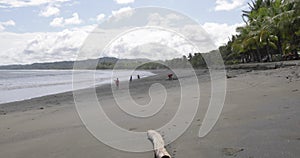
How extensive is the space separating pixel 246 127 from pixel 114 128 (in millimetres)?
3192

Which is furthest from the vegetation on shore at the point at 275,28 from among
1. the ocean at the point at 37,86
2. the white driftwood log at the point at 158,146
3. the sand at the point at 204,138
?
the white driftwood log at the point at 158,146

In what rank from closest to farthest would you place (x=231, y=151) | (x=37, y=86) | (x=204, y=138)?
(x=231, y=151), (x=204, y=138), (x=37, y=86)

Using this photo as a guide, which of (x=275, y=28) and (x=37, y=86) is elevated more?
(x=275, y=28)

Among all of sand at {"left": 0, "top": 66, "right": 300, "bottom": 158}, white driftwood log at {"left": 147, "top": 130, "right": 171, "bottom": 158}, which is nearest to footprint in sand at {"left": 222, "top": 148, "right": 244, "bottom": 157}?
sand at {"left": 0, "top": 66, "right": 300, "bottom": 158}

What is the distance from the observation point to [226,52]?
85.2 meters

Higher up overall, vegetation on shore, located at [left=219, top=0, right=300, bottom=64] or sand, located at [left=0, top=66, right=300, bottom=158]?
vegetation on shore, located at [left=219, top=0, right=300, bottom=64]

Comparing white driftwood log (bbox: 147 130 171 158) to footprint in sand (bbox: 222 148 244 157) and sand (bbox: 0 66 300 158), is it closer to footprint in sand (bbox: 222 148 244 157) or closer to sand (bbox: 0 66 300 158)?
sand (bbox: 0 66 300 158)

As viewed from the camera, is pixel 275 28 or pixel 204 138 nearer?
pixel 204 138

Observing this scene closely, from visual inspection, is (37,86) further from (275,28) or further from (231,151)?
(231,151)

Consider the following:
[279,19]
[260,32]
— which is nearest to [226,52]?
[260,32]

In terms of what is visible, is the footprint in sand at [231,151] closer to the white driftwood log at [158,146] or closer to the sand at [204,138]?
the sand at [204,138]

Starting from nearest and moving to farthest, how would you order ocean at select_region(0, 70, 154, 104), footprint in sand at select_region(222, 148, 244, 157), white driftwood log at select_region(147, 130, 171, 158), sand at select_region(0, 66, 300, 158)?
white driftwood log at select_region(147, 130, 171, 158) → footprint in sand at select_region(222, 148, 244, 157) → sand at select_region(0, 66, 300, 158) → ocean at select_region(0, 70, 154, 104)

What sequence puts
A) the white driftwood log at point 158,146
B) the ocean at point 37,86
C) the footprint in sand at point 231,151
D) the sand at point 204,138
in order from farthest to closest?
the ocean at point 37,86
the sand at point 204,138
the footprint in sand at point 231,151
the white driftwood log at point 158,146

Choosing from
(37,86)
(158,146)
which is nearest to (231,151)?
(158,146)
